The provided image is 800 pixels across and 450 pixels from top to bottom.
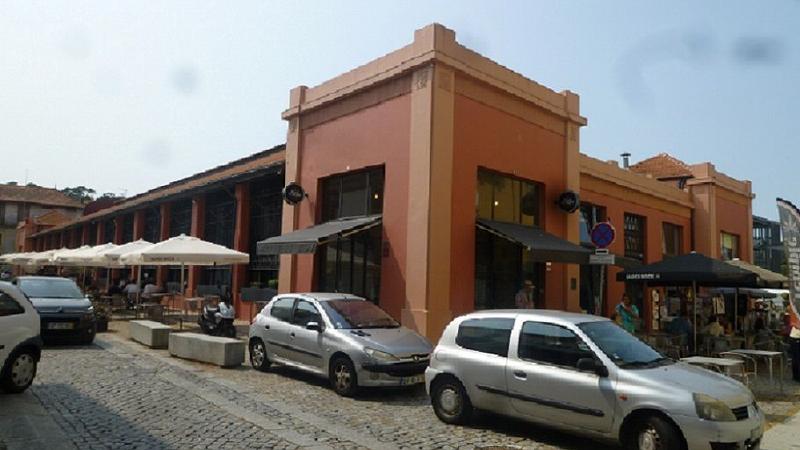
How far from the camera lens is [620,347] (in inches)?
258

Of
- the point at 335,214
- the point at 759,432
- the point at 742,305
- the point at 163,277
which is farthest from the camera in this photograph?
the point at 163,277

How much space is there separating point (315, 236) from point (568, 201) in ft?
22.2

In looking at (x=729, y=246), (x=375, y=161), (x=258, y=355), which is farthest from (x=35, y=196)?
(x=729, y=246)

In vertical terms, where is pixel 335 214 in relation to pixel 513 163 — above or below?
below

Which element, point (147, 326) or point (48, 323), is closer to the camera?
point (48, 323)

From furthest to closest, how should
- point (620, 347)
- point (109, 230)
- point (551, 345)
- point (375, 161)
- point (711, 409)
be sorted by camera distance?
point (109, 230)
point (375, 161)
point (551, 345)
point (620, 347)
point (711, 409)

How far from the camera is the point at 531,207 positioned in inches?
596

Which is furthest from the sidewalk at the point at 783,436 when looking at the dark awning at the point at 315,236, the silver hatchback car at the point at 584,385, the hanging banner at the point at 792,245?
the dark awning at the point at 315,236

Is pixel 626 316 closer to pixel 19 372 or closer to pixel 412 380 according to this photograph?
pixel 412 380

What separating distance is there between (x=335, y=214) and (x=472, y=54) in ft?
17.8

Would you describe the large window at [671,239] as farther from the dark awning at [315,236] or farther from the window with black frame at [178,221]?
the window with black frame at [178,221]

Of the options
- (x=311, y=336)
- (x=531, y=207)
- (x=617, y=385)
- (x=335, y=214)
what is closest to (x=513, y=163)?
(x=531, y=207)

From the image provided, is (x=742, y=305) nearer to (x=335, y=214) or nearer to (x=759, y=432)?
(x=335, y=214)

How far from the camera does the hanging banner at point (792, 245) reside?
10.7 meters
